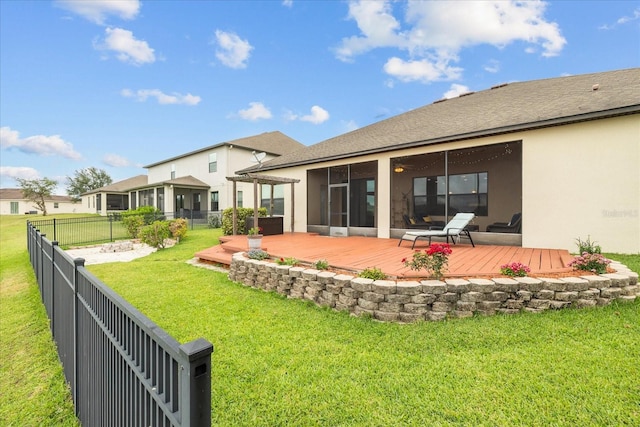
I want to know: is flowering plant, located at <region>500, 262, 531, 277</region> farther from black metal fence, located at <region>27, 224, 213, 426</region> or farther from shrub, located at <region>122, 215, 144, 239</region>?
shrub, located at <region>122, 215, 144, 239</region>

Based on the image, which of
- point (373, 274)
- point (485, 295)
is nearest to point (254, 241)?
point (373, 274)

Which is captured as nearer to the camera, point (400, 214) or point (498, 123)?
point (498, 123)

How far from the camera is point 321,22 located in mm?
14773

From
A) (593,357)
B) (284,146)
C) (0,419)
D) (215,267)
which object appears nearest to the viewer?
(0,419)

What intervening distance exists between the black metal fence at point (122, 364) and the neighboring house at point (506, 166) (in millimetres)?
8345

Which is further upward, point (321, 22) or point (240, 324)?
point (321, 22)

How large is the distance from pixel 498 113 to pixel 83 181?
6714cm

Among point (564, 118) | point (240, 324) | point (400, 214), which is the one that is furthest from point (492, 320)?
point (400, 214)

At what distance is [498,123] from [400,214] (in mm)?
5931

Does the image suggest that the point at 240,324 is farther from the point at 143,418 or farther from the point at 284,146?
the point at 284,146

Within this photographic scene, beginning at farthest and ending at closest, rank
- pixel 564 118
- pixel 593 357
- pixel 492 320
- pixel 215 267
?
pixel 215 267, pixel 564 118, pixel 492 320, pixel 593 357

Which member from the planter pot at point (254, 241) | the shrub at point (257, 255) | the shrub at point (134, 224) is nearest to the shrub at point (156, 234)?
the shrub at point (134, 224)

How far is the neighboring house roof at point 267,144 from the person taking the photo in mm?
21531

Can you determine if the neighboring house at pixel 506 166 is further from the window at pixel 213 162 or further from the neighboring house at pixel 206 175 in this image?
the window at pixel 213 162
